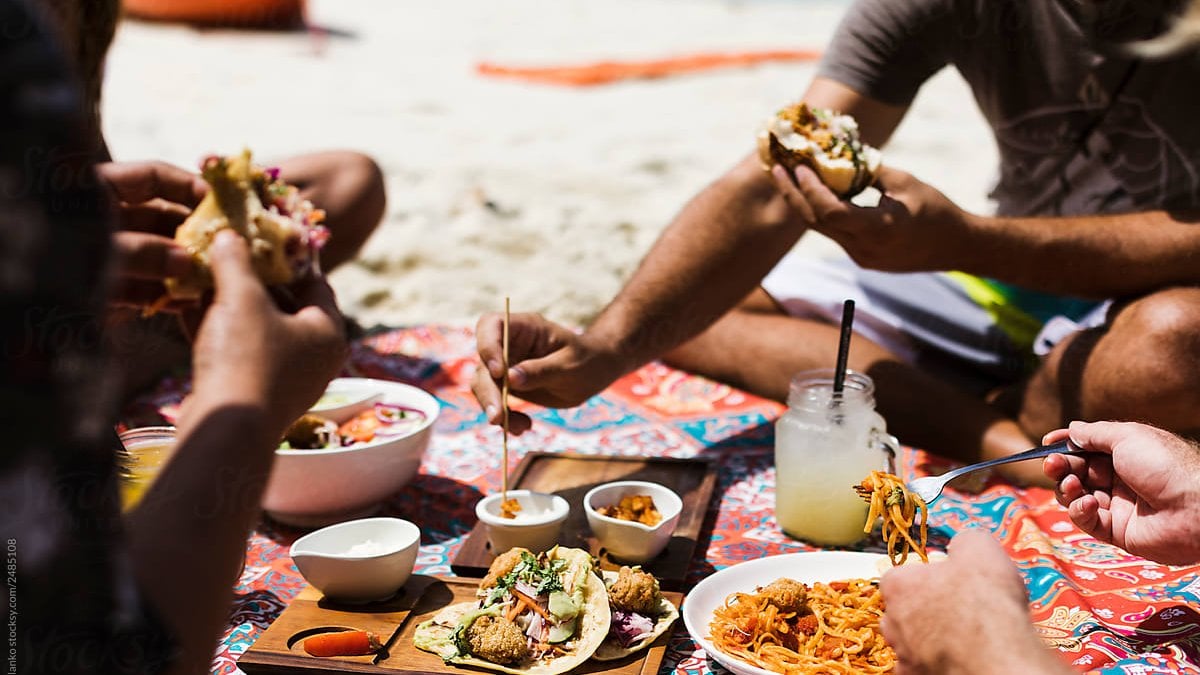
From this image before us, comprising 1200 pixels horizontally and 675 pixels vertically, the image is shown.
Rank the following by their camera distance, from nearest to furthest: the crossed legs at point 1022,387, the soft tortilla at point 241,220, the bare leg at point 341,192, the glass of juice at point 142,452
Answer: the soft tortilla at point 241,220, the glass of juice at point 142,452, the crossed legs at point 1022,387, the bare leg at point 341,192

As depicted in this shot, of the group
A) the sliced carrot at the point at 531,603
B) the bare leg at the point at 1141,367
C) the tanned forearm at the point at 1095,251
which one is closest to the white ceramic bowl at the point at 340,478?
the sliced carrot at the point at 531,603

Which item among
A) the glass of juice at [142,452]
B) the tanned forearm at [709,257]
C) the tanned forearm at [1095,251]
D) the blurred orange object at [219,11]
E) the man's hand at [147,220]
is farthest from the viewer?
the blurred orange object at [219,11]

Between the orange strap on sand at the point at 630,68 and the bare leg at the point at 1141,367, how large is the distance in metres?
7.12

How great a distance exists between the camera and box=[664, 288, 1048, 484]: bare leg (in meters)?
3.25

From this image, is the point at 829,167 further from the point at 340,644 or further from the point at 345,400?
the point at 340,644

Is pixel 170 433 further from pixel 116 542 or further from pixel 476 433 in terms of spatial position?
pixel 476 433

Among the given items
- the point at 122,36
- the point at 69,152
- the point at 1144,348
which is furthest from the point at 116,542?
the point at 122,36

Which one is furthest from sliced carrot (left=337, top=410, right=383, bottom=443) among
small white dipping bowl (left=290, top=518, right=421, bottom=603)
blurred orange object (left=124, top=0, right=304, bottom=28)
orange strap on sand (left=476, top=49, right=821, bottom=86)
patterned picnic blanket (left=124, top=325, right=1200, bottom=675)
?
blurred orange object (left=124, top=0, right=304, bottom=28)

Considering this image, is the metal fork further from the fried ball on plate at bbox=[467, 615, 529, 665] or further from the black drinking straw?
the fried ball on plate at bbox=[467, 615, 529, 665]

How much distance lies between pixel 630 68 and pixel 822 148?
298 inches

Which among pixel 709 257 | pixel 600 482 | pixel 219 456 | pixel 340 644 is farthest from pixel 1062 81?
pixel 219 456

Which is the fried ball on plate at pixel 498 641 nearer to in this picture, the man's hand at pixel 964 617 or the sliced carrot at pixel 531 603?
the sliced carrot at pixel 531 603

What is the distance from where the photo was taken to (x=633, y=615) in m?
2.21

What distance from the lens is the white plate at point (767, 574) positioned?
2254 mm
